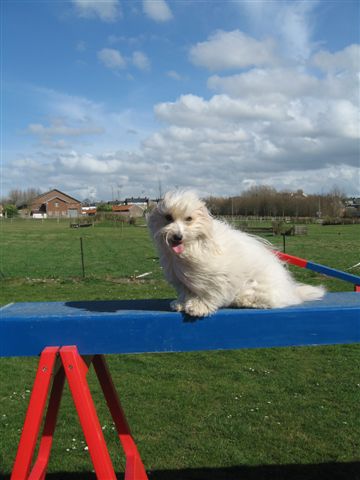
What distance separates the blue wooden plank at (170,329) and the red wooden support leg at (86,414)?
13 cm

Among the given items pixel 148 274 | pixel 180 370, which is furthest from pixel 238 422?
pixel 148 274

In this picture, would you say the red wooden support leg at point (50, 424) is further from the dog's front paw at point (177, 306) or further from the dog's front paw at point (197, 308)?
the dog's front paw at point (197, 308)

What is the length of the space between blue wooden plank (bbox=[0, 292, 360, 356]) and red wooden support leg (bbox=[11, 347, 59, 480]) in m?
0.19

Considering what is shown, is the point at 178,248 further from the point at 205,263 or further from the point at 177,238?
the point at 205,263

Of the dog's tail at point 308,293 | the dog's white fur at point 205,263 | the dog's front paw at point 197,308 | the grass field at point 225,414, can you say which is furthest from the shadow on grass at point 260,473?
the dog's front paw at point 197,308

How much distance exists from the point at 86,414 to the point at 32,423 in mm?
380

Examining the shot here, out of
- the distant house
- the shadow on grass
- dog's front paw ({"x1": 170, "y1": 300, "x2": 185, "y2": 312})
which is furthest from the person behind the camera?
the distant house

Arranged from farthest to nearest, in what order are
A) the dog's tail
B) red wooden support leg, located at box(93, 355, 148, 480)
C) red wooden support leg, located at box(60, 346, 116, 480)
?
the dog's tail
red wooden support leg, located at box(93, 355, 148, 480)
red wooden support leg, located at box(60, 346, 116, 480)

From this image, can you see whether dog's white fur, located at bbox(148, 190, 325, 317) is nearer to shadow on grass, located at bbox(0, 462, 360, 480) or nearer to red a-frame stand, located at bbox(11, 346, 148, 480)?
red a-frame stand, located at bbox(11, 346, 148, 480)

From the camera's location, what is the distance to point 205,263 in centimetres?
373

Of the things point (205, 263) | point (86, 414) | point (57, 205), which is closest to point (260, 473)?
point (86, 414)

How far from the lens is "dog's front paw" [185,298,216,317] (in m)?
3.67

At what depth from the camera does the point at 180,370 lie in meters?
8.53

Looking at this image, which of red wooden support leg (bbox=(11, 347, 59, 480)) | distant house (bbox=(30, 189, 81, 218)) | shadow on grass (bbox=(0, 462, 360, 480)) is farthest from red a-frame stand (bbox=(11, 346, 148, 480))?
distant house (bbox=(30, 189, 81, 218))
